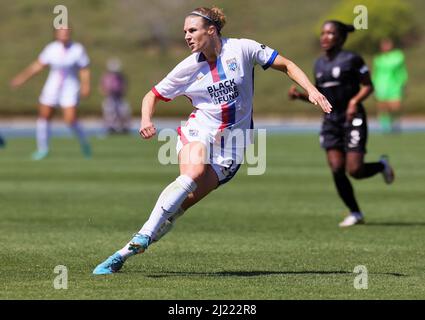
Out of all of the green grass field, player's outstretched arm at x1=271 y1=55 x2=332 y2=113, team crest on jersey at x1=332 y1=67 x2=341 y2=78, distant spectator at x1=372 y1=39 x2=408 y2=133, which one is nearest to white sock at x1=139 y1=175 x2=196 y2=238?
the green grass field

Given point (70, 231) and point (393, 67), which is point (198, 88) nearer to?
point (70, 231)

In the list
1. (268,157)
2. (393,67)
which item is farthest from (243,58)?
(393,67)

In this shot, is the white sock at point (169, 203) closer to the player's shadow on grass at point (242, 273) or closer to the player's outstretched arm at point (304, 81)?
the player's shadow on grass at point (242, 273)

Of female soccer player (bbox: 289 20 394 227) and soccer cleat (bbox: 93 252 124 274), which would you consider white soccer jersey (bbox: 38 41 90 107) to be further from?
soccer cleat (bbox: 93 252 124 274)

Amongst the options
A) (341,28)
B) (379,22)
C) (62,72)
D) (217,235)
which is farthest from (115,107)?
(217,235)

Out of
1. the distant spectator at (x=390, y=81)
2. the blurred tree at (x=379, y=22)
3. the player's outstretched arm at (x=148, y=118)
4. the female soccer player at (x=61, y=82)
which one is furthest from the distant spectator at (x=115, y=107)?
the player's outstretched arm at (x=148, y=118)

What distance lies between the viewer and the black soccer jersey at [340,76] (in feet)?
42.5

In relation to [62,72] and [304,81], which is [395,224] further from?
[62,72]

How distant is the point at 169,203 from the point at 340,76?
480 centimetres

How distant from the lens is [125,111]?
39.1 metres

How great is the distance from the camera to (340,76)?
511 inches

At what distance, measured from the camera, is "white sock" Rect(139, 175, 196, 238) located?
873 cm

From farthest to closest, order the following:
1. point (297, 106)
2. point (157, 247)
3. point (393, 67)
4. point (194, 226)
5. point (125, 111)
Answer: point (297, 106)
point (125, 111)
point (393, 67)
point (194, 226)
point (157, 247)
